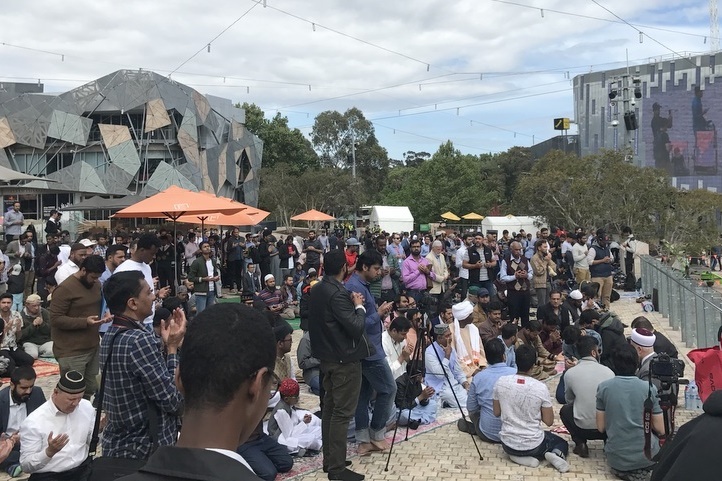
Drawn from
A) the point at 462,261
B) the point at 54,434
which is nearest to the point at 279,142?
the point at 462,261

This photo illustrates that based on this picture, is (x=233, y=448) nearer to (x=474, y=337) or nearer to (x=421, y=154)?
(x=474, y=337)

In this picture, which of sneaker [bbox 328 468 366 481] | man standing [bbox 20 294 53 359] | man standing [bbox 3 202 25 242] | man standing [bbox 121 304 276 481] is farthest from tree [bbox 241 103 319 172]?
man standing [bbox 121 304 276 481]

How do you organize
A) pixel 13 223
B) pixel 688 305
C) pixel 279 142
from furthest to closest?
1. pixel 279 142
2. pixel 13 223
3. pixel 688 305

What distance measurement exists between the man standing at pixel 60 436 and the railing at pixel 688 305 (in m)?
7.81

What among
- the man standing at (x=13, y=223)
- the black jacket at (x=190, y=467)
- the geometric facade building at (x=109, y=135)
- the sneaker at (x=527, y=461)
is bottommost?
the sneaker at (x=527, y=461)

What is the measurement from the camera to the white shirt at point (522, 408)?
5441 millimetres

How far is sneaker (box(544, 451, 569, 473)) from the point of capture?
538 cm

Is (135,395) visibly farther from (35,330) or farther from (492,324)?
(35,330)

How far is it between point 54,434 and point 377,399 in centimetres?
268

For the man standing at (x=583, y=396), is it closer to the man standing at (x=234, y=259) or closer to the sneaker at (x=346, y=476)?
the sneaker at (x=346, y=476)

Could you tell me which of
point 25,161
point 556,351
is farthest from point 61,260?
point 25,161

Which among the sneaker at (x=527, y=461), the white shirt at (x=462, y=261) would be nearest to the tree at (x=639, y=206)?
the white shirt at (x=462, y=261)

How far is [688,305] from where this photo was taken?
Result: 10422mm

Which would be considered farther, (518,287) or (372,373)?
(518,287)
